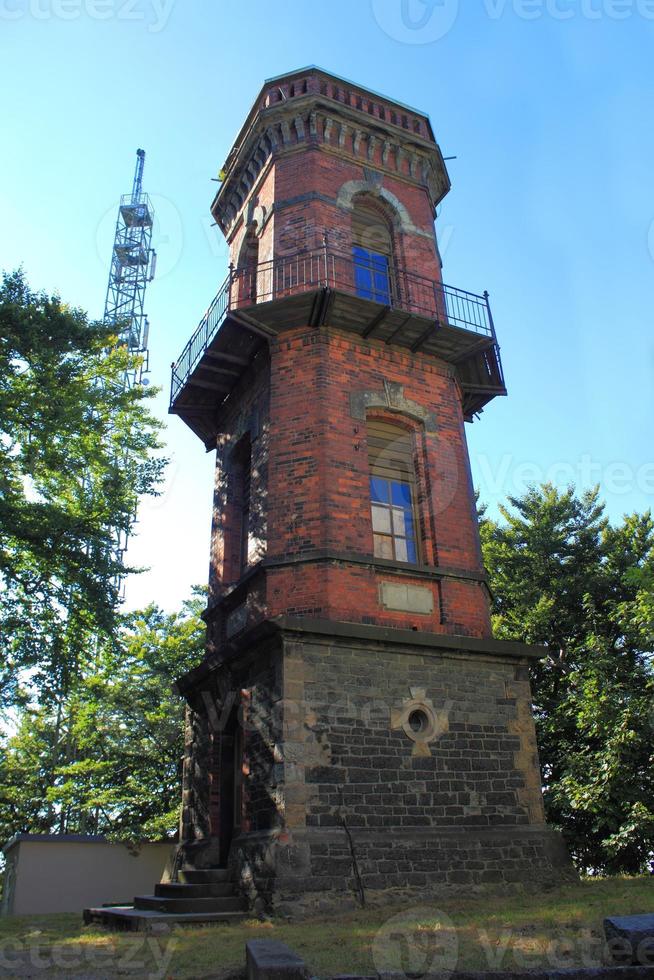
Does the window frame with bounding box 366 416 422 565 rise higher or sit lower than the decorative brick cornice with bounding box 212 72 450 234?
lower

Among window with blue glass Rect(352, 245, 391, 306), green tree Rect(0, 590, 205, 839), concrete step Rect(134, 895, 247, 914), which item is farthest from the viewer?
green tree Rect(0, 590, 205, 839)

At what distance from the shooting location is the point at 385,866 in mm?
8422

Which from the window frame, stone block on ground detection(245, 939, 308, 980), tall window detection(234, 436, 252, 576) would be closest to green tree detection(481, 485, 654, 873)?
the window frame

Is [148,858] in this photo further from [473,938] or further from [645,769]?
[473,938]

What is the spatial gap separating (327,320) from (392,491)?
9.91 ft

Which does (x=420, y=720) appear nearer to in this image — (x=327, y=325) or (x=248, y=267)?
(x=327, y=325)

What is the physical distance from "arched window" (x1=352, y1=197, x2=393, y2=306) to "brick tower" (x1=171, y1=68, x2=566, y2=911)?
5cm

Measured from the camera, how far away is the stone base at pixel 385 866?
313 inches

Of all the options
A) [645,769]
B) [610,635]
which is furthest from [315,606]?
[610,635]

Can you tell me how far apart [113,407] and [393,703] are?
8608 millimetres

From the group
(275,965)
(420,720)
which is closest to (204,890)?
(420,720)

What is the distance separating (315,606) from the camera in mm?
9914

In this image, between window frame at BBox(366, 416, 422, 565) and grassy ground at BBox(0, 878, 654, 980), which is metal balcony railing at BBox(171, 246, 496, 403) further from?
grassy ground at BBox(0, 878, 654, 980)

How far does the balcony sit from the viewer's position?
1177cm
